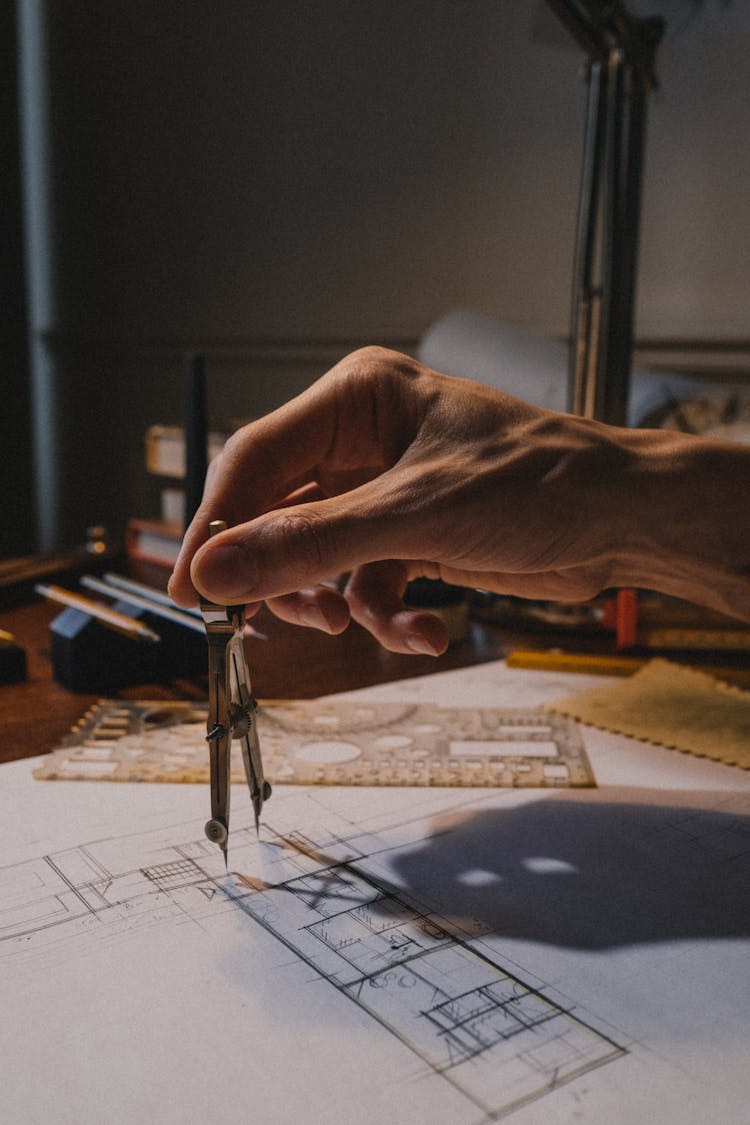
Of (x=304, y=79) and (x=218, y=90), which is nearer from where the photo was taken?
(x=304, y=79)

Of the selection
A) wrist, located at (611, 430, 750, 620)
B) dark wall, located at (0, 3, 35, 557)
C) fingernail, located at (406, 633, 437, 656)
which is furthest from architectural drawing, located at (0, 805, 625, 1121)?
dark wall, located at (0, 3, 35, 557)

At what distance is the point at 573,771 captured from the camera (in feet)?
2.01

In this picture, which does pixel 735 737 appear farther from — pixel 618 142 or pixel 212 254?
pixel 212 254

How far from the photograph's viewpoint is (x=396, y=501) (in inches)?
20.1

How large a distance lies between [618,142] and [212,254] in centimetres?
149

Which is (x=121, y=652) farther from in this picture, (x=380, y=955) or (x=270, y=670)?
(x=380, y=955)

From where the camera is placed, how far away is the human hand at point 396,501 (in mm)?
492

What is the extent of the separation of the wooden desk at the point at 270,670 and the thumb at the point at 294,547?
248 millimetres

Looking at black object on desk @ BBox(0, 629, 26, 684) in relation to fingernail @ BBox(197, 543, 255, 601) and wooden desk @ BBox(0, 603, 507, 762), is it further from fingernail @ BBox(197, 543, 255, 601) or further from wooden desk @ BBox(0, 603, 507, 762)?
fingernail @ BBox(197, 543, 255, 601)

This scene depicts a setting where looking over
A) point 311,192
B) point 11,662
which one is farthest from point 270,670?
point 311,192

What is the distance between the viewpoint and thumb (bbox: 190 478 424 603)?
1.56ft

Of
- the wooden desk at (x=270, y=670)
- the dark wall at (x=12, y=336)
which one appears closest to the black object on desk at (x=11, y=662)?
the wooden desk at (x=270, y=670)

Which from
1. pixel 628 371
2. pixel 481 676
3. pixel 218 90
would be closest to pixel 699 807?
pixel 481 676

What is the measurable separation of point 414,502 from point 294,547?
73mm
